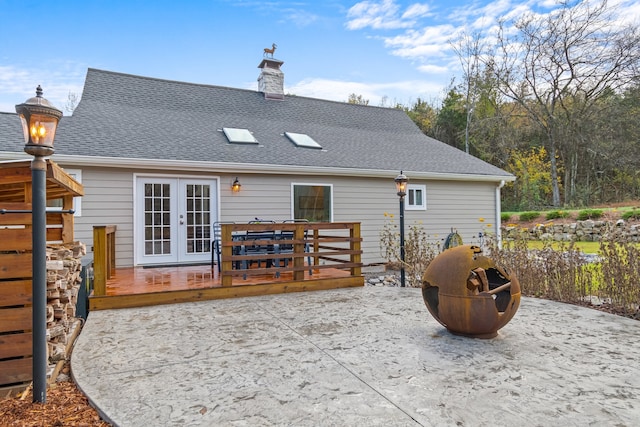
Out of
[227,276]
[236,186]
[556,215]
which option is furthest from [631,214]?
[227,276]

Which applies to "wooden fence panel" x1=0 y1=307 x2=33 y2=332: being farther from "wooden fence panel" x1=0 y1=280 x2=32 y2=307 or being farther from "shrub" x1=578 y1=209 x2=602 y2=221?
"shrub" x1=578 y1=209 x2=602 y2=221

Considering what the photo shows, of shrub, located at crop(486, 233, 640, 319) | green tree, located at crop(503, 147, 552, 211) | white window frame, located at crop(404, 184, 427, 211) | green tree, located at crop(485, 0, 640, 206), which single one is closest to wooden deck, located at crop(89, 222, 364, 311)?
shrub, located at crop(486, 233, 640, 319)

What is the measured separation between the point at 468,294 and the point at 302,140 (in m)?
7.31

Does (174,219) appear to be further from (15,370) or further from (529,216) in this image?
(529,216)

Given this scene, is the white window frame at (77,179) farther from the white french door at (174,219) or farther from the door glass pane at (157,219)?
the door glass pane at (157,219)

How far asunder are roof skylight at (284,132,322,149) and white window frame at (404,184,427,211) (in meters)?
2.55

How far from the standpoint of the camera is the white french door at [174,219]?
23.9 ft

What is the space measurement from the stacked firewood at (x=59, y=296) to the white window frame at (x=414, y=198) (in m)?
7.74

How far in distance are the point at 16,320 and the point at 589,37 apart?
73.0ft

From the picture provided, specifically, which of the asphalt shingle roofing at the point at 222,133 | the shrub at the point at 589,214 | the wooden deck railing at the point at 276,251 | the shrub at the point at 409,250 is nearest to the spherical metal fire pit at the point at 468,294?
the wooden deck railing at the point at 276,251

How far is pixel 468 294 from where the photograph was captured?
3.23m

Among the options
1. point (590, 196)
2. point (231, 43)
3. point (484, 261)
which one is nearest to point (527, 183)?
point (590, 196)

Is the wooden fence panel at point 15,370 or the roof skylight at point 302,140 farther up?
the roof skylight at point 302,140

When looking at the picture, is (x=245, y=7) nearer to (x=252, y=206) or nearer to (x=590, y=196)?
(x=252, y=206)
